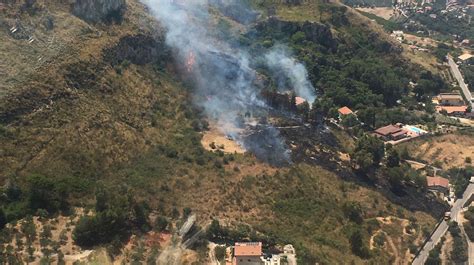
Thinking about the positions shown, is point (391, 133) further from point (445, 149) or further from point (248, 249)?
point (248, 249)

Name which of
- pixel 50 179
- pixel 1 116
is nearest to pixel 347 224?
pixel 50 179

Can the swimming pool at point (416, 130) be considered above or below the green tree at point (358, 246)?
below

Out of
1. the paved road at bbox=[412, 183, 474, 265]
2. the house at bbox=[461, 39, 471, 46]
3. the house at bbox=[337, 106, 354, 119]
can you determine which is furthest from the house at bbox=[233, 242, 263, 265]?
the house at bbox=[461, 39, 471, 46]

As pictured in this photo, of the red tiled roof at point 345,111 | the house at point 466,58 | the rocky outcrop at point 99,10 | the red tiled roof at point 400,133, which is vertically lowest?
the house at point 466,58

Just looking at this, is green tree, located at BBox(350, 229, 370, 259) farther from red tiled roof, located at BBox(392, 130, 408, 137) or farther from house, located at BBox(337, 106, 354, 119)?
house, located at BBox(337, 106, 354, 119)

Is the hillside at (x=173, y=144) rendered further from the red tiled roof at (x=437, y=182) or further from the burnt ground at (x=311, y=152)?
the red tiled roof at (x=437, y=182)

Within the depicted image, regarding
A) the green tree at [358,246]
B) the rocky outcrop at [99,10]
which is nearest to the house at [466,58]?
the green tree at [358,246]

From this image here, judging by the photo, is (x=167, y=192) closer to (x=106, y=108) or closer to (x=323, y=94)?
(x=106, y=108)
